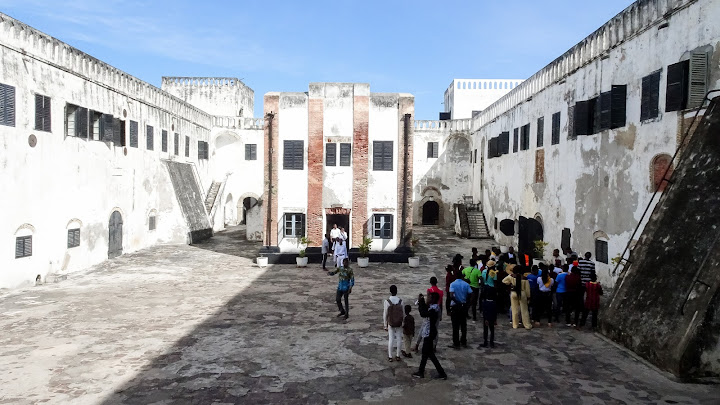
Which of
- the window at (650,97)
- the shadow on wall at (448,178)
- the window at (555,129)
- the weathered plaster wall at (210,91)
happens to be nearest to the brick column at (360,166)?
the window at (555,129)

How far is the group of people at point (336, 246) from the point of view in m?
17.2

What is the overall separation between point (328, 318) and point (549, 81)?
1378cm

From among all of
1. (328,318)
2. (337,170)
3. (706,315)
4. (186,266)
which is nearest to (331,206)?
(337,170)

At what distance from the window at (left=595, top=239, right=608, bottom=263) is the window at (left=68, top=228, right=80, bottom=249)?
18.0 meters

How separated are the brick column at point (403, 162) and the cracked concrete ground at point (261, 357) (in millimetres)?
6198

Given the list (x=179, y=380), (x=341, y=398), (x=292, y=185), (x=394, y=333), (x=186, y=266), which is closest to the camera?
(x=341, y=398)

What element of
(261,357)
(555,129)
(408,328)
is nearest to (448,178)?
(555,129)

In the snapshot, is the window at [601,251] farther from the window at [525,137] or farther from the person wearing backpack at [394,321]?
the person wearing backpack at [394,321]

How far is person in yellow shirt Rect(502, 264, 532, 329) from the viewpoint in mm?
10992

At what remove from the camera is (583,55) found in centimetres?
1678

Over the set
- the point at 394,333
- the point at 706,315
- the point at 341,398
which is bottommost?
the point at 341,398

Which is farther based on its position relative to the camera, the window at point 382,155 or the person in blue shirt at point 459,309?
the window at point 382,155

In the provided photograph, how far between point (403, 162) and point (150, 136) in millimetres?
12721

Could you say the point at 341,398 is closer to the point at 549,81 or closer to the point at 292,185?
the point at 292,185
